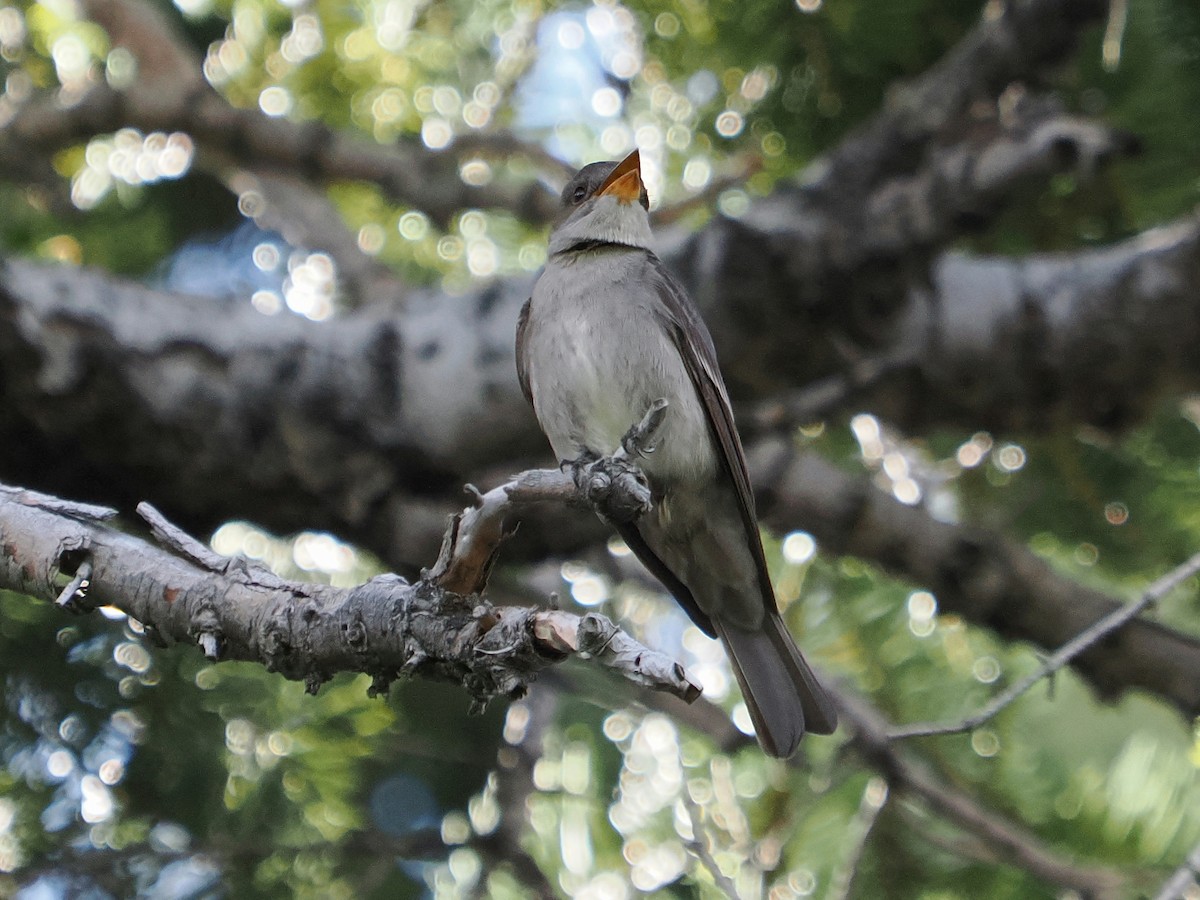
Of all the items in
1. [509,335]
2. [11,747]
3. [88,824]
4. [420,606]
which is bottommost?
[88,824]

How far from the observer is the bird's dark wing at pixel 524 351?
9.61 ft

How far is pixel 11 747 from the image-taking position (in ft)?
7.35

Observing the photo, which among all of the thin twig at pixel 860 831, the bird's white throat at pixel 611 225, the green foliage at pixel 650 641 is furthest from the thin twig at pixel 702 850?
the bird's white throat at pixel 611 225

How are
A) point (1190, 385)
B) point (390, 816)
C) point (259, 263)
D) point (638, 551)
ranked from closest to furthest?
point (390, 816)
point (638, 551)
point (1190, 385)
point (259, 263)

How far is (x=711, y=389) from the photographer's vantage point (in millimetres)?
2812

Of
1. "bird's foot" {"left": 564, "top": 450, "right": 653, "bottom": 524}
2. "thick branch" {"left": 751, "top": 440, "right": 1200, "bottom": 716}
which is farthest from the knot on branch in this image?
"thick branch" {"left": 751, "top": 440, "right": 1200, "bottom": 716}

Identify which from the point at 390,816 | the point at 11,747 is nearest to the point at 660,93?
the point at 390,816

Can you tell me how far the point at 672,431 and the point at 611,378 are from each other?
181 millimetres

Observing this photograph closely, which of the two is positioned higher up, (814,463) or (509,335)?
(509,335)

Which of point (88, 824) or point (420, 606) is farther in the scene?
point (88, 824)

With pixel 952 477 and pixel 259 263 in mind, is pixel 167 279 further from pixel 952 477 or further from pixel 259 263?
pixel 952 477

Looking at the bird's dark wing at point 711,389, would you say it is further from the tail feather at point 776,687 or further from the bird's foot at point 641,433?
the bird's foot at point 641,433

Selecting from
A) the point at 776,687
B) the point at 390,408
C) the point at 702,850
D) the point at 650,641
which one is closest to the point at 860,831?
the point at 776,687

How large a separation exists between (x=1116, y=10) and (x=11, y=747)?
276cm
